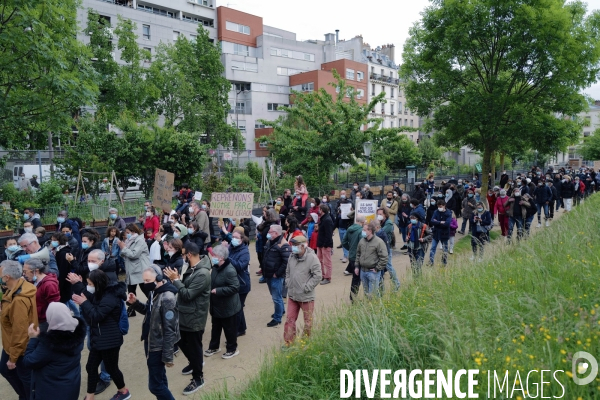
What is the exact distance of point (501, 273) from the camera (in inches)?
245

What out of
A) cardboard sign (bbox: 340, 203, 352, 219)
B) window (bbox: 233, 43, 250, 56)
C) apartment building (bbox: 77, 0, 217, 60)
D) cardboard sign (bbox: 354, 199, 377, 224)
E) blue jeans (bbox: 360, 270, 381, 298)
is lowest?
blue jeans (bbox: 360, 270, 381, 298)

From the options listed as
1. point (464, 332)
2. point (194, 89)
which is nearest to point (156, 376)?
point (464, 332)

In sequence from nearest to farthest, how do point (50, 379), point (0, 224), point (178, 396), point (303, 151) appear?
point (50, 379) → point (178, 396) → point (0, 224) → point (303, 151)

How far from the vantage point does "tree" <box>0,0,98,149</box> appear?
34.8ft

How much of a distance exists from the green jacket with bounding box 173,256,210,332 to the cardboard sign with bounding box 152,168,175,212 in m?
7.85

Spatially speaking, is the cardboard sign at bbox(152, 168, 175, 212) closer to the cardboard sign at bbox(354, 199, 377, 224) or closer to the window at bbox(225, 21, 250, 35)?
the cardboard sign at bbox(354, 199, 377, 224)

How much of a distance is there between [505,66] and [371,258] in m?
14.5

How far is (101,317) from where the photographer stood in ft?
16.1

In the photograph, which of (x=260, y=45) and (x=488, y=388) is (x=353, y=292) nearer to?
(x=488, y=388)

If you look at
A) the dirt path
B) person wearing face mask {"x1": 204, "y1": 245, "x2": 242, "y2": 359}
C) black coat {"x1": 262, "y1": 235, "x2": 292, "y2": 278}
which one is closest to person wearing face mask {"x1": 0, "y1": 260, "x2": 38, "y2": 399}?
the dirt path

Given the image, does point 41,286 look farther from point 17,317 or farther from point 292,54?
point 292,54

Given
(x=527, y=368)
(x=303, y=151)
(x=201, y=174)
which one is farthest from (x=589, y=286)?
(x=201, y=174)

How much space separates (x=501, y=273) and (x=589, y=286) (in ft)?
4.46

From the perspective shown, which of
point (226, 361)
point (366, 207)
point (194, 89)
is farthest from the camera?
point (194, 89)
